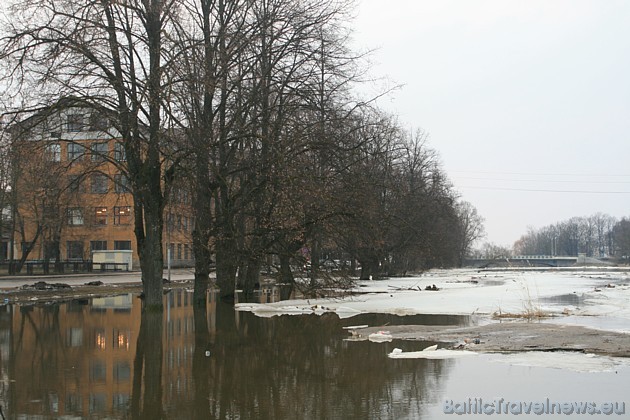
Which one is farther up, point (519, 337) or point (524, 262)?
point (524, 262)

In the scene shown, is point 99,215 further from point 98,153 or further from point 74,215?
point 98,153

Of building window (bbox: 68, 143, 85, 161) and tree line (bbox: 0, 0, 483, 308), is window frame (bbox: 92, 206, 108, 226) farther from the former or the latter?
tree line (bbox: 0, 0, 483, 308)

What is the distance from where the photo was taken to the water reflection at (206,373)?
10773mm

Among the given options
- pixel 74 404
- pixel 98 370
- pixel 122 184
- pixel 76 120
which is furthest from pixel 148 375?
pixel 122 184

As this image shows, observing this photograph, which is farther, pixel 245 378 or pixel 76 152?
pixel 76 152

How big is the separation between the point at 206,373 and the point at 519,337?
825 centimetres

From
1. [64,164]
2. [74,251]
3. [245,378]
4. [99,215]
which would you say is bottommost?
[245,378]

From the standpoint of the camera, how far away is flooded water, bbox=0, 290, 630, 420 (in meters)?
10.8

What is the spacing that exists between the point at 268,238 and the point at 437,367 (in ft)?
57.2

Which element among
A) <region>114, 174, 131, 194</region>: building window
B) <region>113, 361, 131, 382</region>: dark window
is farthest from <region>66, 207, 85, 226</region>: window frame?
<region>113, 361, 131, 382</region>: dark window

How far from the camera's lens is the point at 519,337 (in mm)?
18156

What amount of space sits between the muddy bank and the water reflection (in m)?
1.71

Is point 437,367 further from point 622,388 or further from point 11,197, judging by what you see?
point 11,197

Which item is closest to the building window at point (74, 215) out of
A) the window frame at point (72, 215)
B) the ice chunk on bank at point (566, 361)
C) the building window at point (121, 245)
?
the window frame at point (72, 215)
